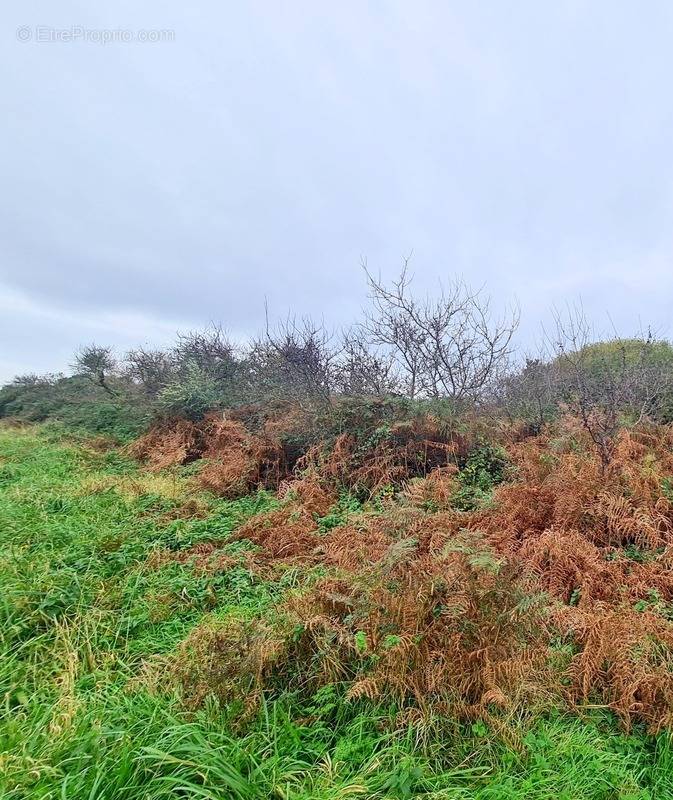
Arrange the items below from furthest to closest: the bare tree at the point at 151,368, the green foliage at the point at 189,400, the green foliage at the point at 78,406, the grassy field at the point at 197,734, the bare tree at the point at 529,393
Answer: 1. the bare tree at the point at 151,368
2. the green foliage at the point at 78,406
3. the green foliage at the point at 189,400
4. the bare tree at the point at 529,393
5. the grassy field at the point at 197,734

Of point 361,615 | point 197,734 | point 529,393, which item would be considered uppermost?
point 529,393

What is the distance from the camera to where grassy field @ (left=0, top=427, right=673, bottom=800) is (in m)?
1.67

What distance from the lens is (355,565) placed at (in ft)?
11.2

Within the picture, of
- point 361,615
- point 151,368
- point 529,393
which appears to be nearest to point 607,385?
point 529,393

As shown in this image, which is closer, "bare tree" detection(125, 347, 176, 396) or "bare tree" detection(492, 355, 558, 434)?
"bare tree" detection(492, 355, 558, 434)

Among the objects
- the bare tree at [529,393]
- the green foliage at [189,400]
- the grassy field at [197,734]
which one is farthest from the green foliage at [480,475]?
the green foliage at [189,400]

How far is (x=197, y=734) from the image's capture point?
1825 mm

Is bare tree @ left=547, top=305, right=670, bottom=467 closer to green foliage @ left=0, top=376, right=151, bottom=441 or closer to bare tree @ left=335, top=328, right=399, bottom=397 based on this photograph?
bare tree @ left=335, top=328, right=399, bottom=397

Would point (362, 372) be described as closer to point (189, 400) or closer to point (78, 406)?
point (189, 400)

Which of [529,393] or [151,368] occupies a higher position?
[151,368]

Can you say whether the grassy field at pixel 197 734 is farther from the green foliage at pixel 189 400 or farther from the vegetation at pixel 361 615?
the green foliage at pixel 189 400

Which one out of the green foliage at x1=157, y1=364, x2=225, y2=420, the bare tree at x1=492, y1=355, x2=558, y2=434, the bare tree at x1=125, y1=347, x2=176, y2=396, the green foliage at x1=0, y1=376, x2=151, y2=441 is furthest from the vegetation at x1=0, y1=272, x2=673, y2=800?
the bare tree at x1=125, y1=347, x2=176, y2=396

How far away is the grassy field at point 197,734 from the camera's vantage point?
1668mm

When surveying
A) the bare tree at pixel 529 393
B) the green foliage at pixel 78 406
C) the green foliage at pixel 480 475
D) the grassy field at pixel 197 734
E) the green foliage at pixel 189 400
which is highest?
the green foliage at pixel 78 406
